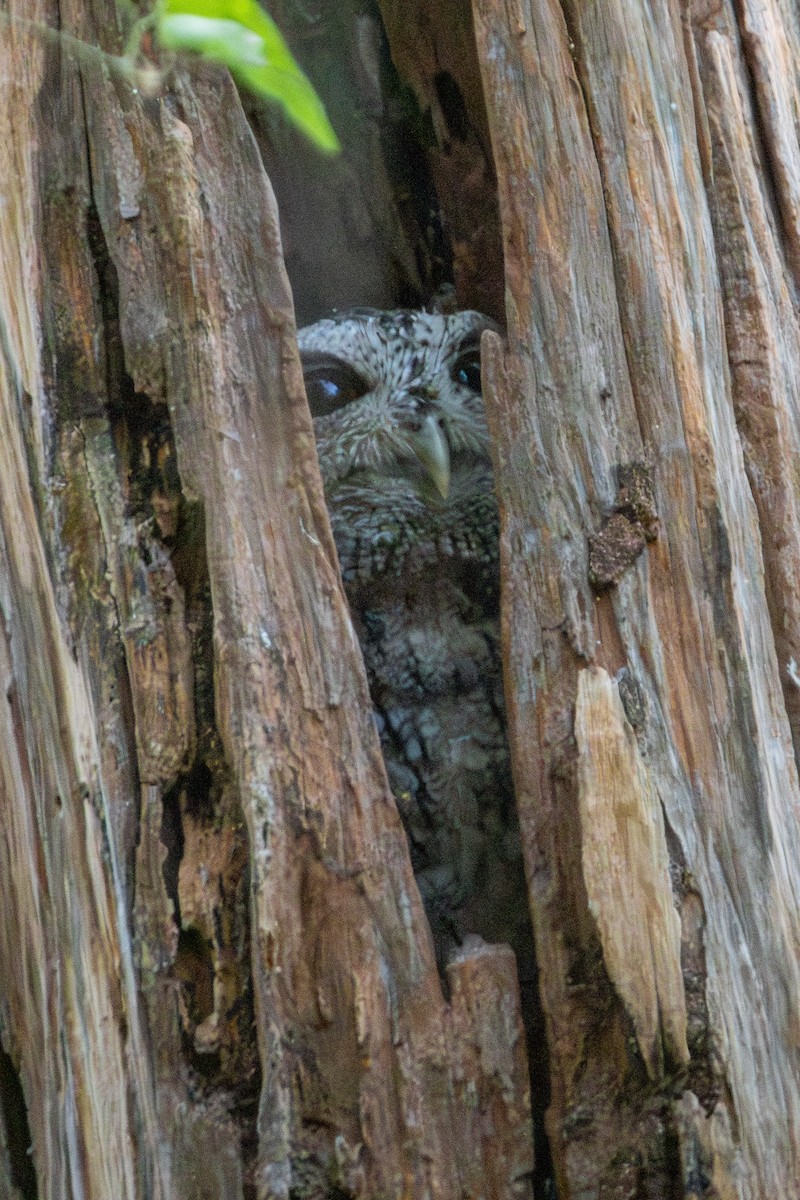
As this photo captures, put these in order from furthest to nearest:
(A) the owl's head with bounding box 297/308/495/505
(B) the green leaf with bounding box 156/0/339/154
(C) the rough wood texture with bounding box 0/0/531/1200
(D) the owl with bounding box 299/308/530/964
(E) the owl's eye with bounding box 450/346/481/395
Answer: (E) the owl's eye with bounding box 450/346/481/395, (A) the owl's head with bounding box 297/308/495/505, (D) the owl with bounding box 299/308/530/964, (C) the rough wood texture with bounding box 0/0/531/1200, (B) the green leaf with bounding box 156/0/339/154

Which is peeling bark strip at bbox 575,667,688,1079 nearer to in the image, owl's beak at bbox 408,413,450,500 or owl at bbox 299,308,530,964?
owl at bbox 299,308,530,964

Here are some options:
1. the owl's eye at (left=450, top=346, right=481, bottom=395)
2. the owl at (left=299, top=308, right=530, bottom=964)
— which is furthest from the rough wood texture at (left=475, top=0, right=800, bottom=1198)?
the owl's eye at (left=450, top=346, right=481, bottom=395)

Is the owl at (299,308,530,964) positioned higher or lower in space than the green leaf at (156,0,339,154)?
lower

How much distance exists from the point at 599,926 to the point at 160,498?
79cm

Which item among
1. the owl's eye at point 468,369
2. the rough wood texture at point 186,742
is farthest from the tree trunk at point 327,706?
the owl's eye at point 468,369

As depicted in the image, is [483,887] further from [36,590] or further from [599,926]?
[36,590]

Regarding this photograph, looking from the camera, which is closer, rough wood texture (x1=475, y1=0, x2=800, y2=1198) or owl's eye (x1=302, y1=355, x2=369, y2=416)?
rough wood texture (x1=475, y1=0, x2=800, y2=1198)

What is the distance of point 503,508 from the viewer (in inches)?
60.2

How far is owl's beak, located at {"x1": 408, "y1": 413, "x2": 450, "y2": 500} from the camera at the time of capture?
200cm

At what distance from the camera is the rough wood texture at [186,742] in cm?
133

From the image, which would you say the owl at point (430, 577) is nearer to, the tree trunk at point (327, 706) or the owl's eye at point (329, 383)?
the owl's eye at point (329, 383)

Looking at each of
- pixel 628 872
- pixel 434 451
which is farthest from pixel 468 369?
pixel 628 872

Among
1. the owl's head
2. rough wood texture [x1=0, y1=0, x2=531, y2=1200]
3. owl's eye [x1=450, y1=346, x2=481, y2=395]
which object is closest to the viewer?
rough wood texture [x1=0, y1=0, x2=531, y2=1200]

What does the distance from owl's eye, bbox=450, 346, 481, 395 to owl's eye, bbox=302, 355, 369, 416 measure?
7.2 inches
